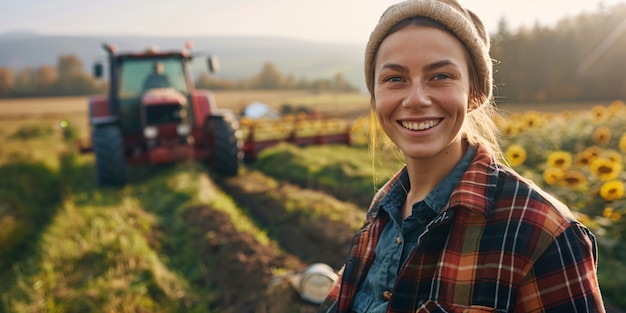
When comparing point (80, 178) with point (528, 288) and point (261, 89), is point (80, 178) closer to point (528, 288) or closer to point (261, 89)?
point (528, 288)

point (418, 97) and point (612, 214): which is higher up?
point (418, 97)

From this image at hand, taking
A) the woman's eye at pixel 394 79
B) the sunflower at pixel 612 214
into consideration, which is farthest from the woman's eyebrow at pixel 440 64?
the sunflower at pixel 612 214

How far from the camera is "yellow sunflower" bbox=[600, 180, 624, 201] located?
452 centimetres

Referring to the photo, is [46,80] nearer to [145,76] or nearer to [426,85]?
[145,76]

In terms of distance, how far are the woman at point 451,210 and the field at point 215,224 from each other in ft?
1.13

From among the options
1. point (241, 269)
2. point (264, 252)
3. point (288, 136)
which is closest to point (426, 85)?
point (241, 269)

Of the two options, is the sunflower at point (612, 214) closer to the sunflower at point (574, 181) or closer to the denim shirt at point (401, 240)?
the sunflower at point (574, 181)

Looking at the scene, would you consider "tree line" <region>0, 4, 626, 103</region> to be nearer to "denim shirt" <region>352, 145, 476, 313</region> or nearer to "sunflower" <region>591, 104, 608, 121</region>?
"sunflower" <region>591, 104, 608, 121</region>

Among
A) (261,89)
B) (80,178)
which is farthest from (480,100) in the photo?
(261,89)

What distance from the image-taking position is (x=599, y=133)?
7.15 meters

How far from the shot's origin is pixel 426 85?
4.78 feet

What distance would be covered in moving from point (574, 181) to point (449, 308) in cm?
449

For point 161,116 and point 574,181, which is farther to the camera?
point 161,116

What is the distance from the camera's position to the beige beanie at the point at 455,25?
4.63 feet
